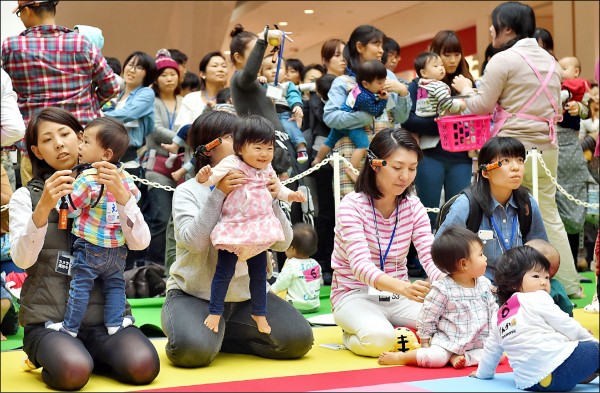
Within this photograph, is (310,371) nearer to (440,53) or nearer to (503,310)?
(503,310)

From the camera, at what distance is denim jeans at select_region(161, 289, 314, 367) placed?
3.89 m

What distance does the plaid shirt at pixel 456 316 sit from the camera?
3918 millimetres

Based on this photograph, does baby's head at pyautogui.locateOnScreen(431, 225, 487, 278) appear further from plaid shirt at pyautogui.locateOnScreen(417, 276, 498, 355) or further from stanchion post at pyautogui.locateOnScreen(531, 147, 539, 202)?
stanchion post at pyautogui.locateOnScreen(531, 147, 539, 202)

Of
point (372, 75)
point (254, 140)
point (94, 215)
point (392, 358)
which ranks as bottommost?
point (392, 358)

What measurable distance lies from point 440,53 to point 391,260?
2.69 meters

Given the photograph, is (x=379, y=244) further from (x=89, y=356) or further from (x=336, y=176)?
(x=336, y=176)

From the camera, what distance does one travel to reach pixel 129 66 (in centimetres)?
687

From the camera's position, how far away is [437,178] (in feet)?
21.1

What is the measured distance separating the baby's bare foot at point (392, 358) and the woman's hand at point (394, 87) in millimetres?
2579

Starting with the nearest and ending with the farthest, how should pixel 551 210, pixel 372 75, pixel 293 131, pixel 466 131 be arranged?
pixel 466 131
pixel 551 210
pixel 372 75
pixel 293 131

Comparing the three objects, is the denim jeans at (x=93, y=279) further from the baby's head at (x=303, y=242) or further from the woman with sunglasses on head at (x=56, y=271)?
the baby's head at (x=303, y=242)

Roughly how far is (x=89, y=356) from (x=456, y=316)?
156 cm

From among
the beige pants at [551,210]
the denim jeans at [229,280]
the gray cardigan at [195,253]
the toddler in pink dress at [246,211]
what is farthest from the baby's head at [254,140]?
the beige pants at [551,210]

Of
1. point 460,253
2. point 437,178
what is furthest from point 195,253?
point 437,178
